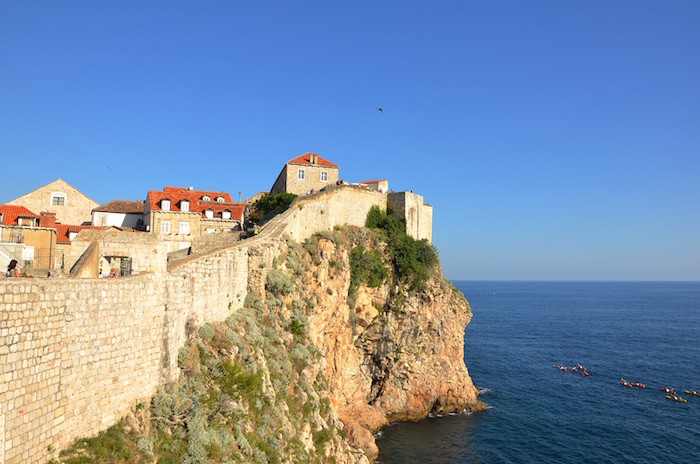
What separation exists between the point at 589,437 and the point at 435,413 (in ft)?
45.5

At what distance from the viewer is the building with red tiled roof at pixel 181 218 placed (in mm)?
37812

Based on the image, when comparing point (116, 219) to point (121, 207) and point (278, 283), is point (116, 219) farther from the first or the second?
point (278, 283)

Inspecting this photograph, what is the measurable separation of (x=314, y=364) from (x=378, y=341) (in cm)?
1773

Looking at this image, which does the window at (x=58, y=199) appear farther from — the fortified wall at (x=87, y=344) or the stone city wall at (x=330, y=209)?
the fortified wall at (x=87, y=344)

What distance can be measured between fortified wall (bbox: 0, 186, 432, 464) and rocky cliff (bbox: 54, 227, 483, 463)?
694 mm

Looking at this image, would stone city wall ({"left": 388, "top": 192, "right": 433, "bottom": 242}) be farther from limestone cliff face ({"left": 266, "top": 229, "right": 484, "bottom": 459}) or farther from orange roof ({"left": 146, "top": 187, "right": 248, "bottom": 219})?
orange roof ({"left": 146, "top": 187, "right": 248, "bottom": 219})

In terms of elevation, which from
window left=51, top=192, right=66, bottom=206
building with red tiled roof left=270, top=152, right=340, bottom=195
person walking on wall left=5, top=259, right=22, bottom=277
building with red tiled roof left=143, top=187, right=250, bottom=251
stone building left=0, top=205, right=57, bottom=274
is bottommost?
person walking on wall left=5, top=259, right=22, bottom=277

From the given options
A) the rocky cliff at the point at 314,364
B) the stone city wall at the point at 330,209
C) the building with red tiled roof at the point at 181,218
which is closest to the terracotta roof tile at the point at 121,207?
the building with red tiled roof at the point at 181,218

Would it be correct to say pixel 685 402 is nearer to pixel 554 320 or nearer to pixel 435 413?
pixel 435 413

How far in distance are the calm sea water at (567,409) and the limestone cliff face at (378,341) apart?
227 cm

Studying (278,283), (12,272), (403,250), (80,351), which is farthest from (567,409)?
(12,272)

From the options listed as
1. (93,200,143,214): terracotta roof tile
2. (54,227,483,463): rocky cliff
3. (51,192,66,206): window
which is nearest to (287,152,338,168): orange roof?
(54,227,483,463): rocky cliff

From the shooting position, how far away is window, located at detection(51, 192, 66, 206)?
39291 millimetres

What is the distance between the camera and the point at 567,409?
4678 centimetres
